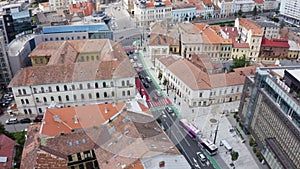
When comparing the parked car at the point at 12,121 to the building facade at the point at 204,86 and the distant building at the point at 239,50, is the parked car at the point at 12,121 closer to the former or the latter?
the building facade at the point at 204,86

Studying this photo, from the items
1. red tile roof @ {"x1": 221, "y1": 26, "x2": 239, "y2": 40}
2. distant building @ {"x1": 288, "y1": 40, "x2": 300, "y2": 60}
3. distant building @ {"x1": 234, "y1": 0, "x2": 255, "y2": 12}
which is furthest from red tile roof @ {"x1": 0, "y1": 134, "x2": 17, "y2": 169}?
distant building @ {"x1": 234, "y1": 0, "x2": 255, "y2": 12}

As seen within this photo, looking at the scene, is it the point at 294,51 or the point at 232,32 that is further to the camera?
the point at 232,32

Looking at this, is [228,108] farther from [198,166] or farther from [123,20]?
[123,20]

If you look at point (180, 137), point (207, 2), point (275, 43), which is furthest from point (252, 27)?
point (180, 137)

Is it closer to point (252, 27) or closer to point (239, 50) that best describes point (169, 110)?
point (239, 50)

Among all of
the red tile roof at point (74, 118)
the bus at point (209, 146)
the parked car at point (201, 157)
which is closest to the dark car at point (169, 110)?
the bus at point (209, 146)

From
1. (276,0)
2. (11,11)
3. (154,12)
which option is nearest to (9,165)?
(11,11)
